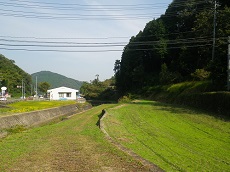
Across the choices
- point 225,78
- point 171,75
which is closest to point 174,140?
point 225,78

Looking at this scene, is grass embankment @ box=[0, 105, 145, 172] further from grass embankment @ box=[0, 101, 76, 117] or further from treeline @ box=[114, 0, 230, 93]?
grass embankment @ box=[0, 101, 76, 117]

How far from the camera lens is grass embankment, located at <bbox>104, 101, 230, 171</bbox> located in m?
8.93

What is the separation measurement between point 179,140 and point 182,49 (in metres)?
33.7

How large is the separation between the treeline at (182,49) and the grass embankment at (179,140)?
6679mm

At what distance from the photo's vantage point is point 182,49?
4425cm

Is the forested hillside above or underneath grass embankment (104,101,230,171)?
above

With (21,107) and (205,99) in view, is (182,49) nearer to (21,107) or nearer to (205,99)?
(205,99)

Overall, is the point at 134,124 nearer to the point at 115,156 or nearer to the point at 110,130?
the point at 110,130

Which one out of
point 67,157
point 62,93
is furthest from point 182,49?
point 62,93

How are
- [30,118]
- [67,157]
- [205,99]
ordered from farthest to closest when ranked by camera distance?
[30,118] < [205,99] < [67,157]

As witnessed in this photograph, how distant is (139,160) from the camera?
8.09 m

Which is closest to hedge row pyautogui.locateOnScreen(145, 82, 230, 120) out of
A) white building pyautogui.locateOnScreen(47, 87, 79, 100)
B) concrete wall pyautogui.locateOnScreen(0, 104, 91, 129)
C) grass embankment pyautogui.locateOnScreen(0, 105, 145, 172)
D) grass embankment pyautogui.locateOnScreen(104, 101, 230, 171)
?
grass embankment pyautogui.locateOnScreen(104, 101, 230, 171)

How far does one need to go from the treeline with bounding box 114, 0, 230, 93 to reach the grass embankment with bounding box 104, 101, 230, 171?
6.68m

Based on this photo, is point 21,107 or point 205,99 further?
point 21,107
